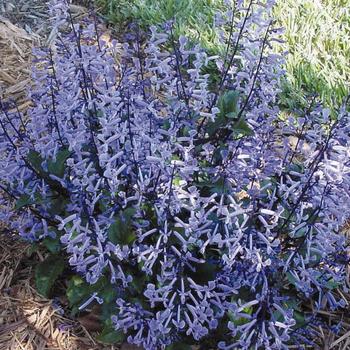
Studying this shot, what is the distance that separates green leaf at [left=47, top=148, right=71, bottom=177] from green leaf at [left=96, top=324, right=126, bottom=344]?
61cm

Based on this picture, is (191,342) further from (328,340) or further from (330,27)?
(330,27)

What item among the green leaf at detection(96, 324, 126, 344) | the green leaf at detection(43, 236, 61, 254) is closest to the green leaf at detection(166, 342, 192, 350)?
the green leaf at detection(96, 324, 126, 344)

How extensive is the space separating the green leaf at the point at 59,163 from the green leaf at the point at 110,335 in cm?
61

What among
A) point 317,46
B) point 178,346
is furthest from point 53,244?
point 317,46

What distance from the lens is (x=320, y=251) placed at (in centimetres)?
226

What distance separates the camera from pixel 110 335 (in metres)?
2.53

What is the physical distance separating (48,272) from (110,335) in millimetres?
402

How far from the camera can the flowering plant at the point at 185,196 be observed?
2191 millimetres

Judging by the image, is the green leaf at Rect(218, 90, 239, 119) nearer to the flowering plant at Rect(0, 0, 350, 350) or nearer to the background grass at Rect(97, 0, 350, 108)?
the flowering plant at Rect(0, 0, 350, 350)

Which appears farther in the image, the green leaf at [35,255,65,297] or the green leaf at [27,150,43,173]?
the green leaf at [35,255,65,297]

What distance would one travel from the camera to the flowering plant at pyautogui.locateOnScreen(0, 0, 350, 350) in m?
2.19

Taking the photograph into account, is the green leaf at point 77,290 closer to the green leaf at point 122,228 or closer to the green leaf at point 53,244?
the green leaf at point 53,244

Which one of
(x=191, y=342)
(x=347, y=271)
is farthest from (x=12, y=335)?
(x=347, y=271)

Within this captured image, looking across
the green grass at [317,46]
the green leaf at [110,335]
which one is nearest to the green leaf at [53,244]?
the green leaf at [110,335]
